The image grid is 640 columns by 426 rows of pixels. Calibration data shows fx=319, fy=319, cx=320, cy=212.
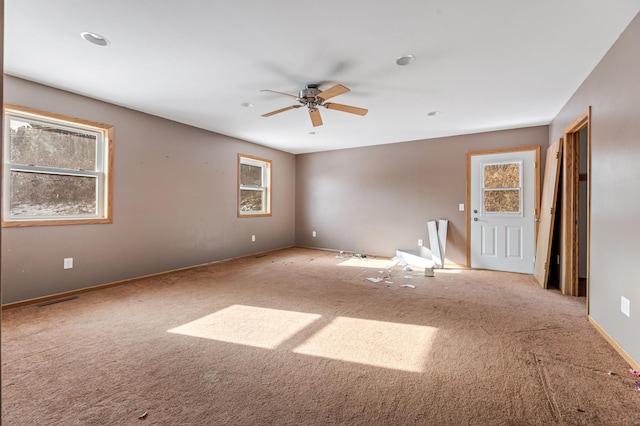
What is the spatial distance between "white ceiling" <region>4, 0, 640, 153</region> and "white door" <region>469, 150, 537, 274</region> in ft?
3.33

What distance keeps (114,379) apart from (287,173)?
572 centimetres

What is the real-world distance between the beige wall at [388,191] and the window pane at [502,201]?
1.29 ft

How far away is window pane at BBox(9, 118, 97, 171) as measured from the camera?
11.2 ft

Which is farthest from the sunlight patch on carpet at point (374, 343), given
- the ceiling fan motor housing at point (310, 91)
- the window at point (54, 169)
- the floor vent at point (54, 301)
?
the window at point (54, 169)

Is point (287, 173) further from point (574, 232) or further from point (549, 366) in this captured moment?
point (549, 366)

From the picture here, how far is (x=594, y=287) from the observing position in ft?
9.67

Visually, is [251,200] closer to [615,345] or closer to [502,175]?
[502,175]

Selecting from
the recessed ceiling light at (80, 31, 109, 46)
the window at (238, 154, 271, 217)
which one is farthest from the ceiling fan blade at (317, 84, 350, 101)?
the window at (238, 154, 271, 217)

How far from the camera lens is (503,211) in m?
5.18

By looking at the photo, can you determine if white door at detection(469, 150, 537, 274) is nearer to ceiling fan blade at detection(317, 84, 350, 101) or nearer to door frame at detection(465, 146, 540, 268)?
door frame at detection(465, 146, 540, 268)

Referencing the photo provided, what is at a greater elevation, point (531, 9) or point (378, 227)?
point (531, 9)

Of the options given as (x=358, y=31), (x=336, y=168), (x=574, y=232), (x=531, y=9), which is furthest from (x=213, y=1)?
(x=336, y=168)

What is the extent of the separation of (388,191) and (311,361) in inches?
179

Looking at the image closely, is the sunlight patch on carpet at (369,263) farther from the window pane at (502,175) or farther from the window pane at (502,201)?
the window pane at (502,175)
